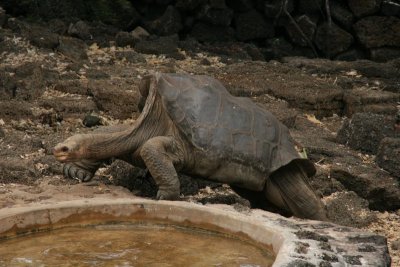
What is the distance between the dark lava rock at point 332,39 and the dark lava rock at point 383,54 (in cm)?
40

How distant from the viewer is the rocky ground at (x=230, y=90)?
6562mm

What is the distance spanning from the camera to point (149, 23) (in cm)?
1380

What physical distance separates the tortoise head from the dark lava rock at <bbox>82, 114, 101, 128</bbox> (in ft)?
7.72

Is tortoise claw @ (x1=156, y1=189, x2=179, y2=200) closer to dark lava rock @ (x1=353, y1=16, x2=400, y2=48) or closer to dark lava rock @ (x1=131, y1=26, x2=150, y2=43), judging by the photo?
A: dark lava rock @ (x1=131, y1=26, x2=150, y2=43)

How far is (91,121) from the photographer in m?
8.57

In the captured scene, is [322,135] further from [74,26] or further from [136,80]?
[74,26]

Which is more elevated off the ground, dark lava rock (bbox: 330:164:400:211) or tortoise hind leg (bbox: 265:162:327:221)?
tortoise hind leg (bbox: 265:162:327:221)

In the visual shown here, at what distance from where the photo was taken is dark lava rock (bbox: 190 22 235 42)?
545 inches

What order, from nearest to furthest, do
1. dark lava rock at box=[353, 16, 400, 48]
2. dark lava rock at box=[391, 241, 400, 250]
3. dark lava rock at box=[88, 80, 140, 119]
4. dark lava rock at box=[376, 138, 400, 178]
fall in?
dark lava rock at box=[391, 241, 400, 250] < dark lava rock at box=[376, 138, 400, 178] < dark lava rock at box=[88, 80, 140, 119] < dark lava rock at box=[353, 16, 400, 48]

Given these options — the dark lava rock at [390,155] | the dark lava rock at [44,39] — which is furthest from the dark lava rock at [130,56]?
the dark lava rock at [390,155]

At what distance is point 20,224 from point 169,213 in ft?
2.82

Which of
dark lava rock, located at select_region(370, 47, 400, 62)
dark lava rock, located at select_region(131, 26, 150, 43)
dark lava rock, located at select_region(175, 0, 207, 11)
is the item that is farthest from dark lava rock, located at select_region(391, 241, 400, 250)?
dark lava rock, located at select_region(175, 0, 207, 11)

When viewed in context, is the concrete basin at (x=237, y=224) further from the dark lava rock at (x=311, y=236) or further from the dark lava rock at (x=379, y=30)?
the dark lava rock at (x=379, y=30)

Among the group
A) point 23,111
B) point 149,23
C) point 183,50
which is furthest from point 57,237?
point 149,23
